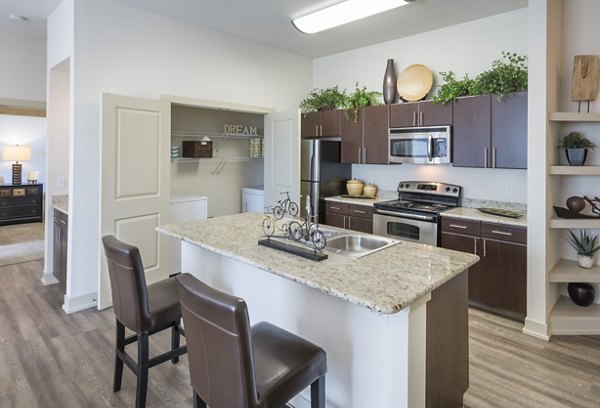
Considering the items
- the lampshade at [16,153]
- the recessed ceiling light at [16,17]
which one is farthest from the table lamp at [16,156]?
the recessed ceiling light at [16,17]

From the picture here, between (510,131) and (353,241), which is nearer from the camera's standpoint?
(353,241)

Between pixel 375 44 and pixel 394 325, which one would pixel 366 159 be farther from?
pixel 394 325

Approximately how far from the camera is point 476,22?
4.15 m

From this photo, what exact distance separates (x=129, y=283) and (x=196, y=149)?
293cm

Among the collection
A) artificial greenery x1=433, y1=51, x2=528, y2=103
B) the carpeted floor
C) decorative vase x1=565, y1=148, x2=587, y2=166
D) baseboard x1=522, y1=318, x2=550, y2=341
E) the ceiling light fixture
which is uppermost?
the ceiling light fixture

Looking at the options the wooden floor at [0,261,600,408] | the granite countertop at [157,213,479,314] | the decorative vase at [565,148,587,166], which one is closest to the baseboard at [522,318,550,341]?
the wooden floor at [0,261,600,408]

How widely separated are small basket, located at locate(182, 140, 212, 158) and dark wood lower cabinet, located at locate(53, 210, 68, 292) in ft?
5.01

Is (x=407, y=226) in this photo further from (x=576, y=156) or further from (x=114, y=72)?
(x=114, y=72)

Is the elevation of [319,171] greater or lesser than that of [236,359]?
greater

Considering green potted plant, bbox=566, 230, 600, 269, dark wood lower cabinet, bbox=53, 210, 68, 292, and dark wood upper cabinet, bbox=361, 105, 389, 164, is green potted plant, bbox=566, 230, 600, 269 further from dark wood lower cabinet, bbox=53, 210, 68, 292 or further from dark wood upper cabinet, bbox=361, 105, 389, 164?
dark wood lower cabinet, bbox=53, 210, 68, 292

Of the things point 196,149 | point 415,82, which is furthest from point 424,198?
point 196,149

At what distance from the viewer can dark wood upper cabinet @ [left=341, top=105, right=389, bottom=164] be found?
4578mm

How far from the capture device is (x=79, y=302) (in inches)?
144

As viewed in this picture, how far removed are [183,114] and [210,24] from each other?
1.18 m
